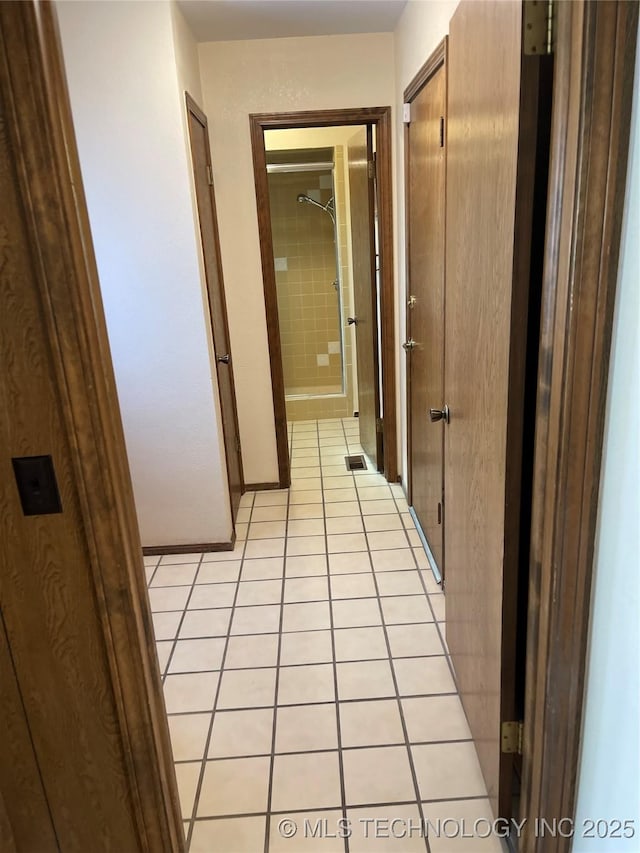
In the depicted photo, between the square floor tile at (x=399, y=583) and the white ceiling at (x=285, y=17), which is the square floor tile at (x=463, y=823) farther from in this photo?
the white ceiling at (x=285, y=17)

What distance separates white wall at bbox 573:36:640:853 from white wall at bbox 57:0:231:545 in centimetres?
198

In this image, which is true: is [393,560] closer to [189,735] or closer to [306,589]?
[306,589]

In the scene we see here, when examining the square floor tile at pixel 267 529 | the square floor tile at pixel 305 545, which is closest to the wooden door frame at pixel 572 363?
the square floor tile at pixel 305 545

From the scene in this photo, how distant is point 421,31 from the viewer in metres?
2.31

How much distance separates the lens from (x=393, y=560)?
2693mm

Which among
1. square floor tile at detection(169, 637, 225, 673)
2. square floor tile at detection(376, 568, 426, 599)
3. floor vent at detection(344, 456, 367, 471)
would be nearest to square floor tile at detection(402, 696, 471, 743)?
square floor tile at detection(376, 568, 426, 599)

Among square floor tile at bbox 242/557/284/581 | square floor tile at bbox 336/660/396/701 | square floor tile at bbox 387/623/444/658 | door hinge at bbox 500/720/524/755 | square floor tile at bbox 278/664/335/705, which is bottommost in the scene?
square floor tile at bbox 278/664/335/705

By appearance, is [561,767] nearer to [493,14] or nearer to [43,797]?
[43,797]

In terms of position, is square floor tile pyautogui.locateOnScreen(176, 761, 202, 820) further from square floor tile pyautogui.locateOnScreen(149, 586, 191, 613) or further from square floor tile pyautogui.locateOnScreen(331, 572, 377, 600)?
square floor tile pyautogui.locateOnScreen(331, 572, 377, 600)

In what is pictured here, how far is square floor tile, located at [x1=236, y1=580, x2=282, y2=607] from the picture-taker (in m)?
2.45

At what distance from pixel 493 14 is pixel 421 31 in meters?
1.40

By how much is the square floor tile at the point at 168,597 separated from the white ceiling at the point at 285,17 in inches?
100

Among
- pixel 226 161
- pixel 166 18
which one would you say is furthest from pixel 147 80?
pixel 226 161

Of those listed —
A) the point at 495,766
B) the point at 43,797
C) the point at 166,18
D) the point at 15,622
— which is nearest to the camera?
the point at 15,622
